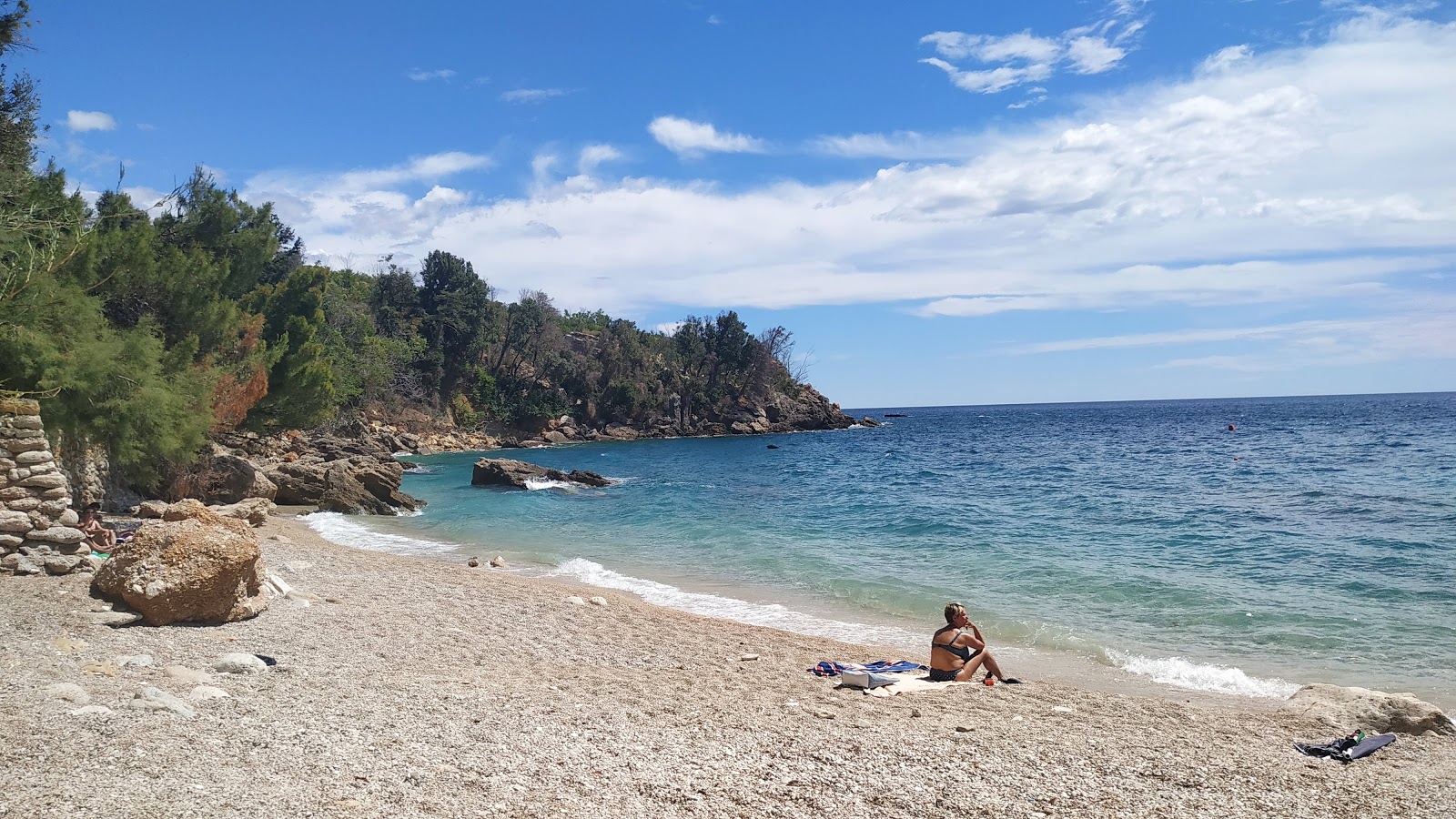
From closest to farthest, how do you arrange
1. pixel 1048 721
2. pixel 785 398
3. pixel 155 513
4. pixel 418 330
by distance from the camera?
pixel 1048 721 < pixel 155 513 < pixel 418 330 < pixel 785 398

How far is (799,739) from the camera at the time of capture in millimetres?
6691

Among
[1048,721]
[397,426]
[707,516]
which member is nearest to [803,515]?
[707,516]

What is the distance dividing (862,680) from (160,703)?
598 centimetres

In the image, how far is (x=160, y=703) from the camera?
627cm

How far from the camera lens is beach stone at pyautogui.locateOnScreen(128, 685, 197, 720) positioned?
6.17 meters

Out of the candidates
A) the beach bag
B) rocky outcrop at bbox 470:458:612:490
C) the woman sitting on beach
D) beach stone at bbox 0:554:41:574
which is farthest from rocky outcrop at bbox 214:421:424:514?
the woman sitting on beach

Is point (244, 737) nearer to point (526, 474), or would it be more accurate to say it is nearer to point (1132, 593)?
point (1132, 593)

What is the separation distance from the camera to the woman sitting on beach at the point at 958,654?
30.8 feet

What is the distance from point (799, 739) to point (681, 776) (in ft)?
4.09

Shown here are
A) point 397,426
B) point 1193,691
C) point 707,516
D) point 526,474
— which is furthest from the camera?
point 397,426

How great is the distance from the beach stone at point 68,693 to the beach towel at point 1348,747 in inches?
358

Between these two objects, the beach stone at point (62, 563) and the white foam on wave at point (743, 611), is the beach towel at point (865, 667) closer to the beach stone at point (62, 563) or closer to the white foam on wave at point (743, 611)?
the white foam on wave at point (743, 611)

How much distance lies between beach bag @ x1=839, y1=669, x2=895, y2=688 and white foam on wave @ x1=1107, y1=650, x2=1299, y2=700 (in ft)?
12.2

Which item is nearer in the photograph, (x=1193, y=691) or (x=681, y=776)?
(x=681, y=776)
